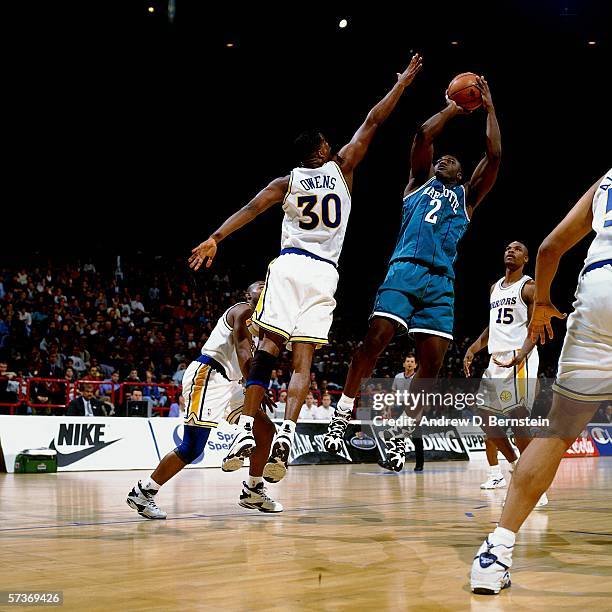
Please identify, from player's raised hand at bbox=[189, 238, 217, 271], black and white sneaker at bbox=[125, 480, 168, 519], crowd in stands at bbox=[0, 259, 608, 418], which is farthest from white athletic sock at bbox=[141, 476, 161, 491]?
crowd in stands at bbox=[0, 259, 608, 418]

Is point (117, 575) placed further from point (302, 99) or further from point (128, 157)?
point (128, 157)

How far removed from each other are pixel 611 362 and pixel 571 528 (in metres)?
2.76

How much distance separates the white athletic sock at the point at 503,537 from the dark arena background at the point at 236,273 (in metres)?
0.20

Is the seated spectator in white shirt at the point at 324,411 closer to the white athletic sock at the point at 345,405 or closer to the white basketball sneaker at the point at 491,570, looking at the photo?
the white athletic sock at the point at 345,405

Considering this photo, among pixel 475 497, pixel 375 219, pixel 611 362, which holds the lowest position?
pixel 475 497

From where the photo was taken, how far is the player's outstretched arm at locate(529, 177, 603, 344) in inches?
134

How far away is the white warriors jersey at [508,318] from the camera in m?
8.71

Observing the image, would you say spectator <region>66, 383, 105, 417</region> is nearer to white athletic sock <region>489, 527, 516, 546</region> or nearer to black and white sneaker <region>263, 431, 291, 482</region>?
black and white sneaker <region>263, 431, 291, 482</region>

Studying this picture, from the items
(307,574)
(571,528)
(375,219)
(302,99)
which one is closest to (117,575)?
(307,574)

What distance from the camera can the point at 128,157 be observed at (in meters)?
22.4

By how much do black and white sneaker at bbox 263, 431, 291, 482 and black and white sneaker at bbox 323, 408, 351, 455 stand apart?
0.41 m

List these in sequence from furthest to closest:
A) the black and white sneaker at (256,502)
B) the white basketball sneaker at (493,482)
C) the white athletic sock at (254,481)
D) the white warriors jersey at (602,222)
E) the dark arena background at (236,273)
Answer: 1. the white basketball sneaker at (493,482)
2. the white athletic sock at (254,481)
3. the black and white sneaker at (256,502)
4. the dark arena background at (236,273)
5. the white warriors jersey at (602,222)

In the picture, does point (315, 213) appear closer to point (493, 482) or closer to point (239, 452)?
point (239, 452)

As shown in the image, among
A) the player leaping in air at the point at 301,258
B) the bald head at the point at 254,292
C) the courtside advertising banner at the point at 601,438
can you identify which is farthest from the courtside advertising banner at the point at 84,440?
the courtside advertising banner at the point at 601,438
